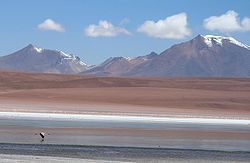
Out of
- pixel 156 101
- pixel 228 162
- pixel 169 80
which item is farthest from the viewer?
pixel 169 80

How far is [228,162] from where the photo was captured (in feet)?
81.7

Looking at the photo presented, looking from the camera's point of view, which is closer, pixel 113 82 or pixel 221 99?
pixel 221 99

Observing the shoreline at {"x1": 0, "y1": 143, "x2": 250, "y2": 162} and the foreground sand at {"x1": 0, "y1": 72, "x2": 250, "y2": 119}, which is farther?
the foreground sand at {"x1": 0, "y1": 72, "x2": 250, "y2": 119}

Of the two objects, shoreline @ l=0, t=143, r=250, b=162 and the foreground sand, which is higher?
the foreground sand

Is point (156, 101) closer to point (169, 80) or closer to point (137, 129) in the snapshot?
point (137, 129)

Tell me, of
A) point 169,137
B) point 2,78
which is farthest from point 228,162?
point 2,78

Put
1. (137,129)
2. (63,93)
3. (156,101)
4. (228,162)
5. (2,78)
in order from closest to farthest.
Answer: (228,162), (137,129), (156,101), (63,93), (2,78)

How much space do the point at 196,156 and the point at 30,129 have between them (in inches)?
520

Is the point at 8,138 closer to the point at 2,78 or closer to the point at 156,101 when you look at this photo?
the point at 156,101

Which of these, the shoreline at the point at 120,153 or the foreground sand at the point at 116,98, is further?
the foreground sand at the point at 116,98

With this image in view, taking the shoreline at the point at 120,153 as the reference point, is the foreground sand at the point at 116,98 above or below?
above

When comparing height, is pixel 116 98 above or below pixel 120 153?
above

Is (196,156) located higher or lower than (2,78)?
lower

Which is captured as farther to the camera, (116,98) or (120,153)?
(116,98)
